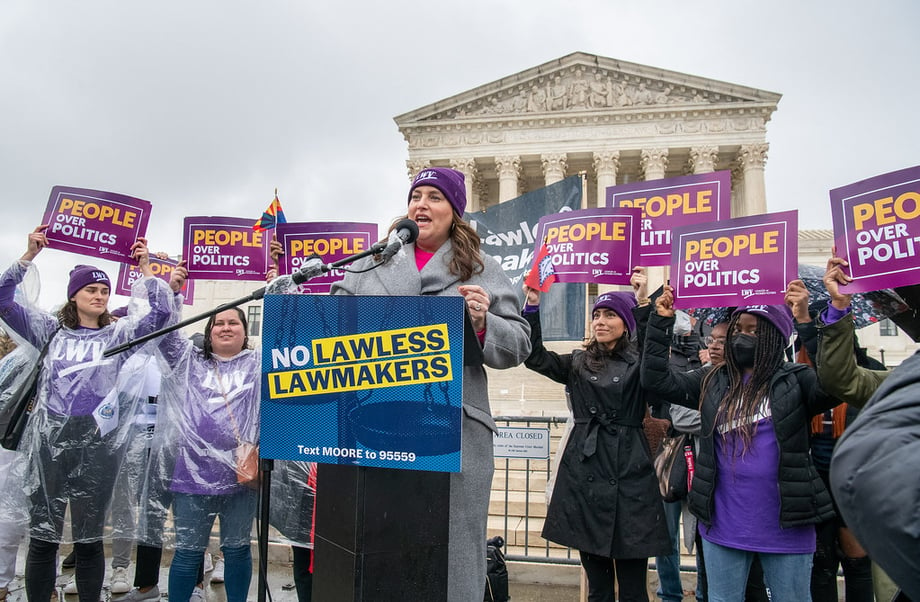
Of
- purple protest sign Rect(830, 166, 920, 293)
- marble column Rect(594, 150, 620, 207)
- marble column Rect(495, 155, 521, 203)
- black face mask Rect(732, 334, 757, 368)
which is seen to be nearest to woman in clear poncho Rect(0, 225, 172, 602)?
black face mask Rect(732, 334, 757, 368)

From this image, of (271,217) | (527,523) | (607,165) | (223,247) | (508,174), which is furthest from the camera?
(508,174)

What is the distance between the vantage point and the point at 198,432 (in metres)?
3.69

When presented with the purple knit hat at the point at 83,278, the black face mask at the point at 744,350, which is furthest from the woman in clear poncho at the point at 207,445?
the black face mask at the point at 744,350

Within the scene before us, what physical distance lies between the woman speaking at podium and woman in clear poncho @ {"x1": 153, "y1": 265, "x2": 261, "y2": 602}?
5.69 ft

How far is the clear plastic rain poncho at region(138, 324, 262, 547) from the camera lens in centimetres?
360

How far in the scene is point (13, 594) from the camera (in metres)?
4.42

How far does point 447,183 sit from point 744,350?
204 cm

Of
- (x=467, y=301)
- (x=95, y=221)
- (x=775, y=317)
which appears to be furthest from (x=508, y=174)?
(x=467, y=301)

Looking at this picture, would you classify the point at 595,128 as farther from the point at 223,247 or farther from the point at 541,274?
the point at 541,274

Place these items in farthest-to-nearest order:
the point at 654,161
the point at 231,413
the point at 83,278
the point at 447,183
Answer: the point at 654,161 → the point at 83,278 → the point at 231,413 → the point at 447,183

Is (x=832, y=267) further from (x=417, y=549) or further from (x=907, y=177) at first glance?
(x=417, y=549)

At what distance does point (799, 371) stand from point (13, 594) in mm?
5323

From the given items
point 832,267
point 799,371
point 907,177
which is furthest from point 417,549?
point 907,177

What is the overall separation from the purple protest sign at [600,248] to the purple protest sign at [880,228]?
1.53 m
